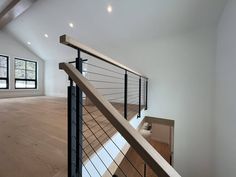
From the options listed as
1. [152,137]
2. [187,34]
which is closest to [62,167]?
[187,34]

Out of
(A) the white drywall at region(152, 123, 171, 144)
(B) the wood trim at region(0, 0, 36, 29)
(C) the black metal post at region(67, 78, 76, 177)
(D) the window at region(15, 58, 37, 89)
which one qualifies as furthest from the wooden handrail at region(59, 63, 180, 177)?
(D) the window at region(15, 58, 37, 89)

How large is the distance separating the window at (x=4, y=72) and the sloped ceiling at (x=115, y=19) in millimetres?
1398

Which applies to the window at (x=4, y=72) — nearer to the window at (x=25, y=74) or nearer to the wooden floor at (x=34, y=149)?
the window at (x=25, y=74)

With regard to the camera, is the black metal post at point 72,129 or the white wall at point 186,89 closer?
the black metal post at point 72,129

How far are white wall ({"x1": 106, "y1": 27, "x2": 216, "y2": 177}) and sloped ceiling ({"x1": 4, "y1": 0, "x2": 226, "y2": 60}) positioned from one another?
387 millimetres

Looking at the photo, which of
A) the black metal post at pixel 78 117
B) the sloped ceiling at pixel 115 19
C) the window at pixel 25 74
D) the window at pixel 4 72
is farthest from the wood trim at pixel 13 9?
the black metal post at pixel 78 117

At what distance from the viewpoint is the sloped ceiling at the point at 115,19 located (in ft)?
10.5

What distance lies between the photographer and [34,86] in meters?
7.22

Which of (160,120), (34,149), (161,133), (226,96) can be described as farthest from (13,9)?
(161,133)

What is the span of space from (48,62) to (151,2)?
6084mm

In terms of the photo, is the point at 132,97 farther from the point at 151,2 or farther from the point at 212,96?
the point at 151,2

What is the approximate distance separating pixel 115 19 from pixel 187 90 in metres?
2.72

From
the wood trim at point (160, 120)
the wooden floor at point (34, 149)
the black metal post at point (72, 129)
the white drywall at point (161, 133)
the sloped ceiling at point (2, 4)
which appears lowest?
the white drywall at point (161, 133)

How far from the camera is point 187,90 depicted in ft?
12.4
